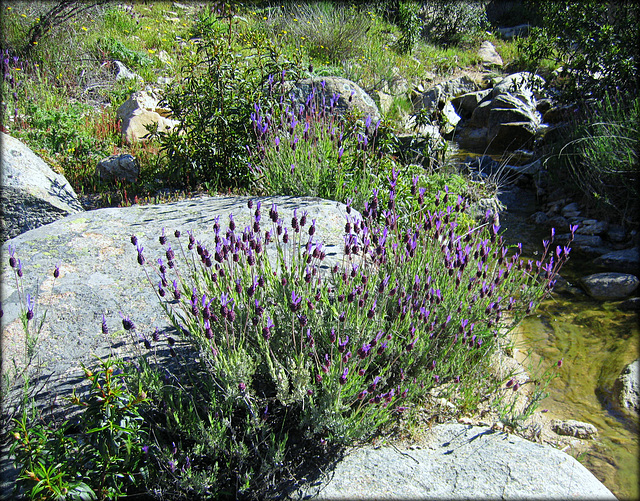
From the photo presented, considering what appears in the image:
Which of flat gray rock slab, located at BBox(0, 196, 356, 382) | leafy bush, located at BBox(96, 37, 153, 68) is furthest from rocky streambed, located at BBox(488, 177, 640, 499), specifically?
leafy bush, located at BBox(96, 37, 153, 68)

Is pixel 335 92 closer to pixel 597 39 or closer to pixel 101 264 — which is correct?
pixel 597 39

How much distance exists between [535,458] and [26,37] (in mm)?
9953

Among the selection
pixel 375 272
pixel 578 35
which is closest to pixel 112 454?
pixel 375 272

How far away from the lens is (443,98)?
10.8 m

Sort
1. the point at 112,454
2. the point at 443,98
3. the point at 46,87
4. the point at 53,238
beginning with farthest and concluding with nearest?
the point at 443,98 < the point at 46,87 < the point at 53,238 < the point at 112,454

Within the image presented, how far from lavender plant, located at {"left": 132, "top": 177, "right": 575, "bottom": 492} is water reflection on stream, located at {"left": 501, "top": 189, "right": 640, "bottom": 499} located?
0.86 m

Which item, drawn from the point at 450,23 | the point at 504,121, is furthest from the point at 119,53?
the point at 450,23

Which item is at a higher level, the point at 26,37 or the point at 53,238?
the point at 26,37

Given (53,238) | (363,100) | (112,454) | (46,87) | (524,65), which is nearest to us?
(112,454)

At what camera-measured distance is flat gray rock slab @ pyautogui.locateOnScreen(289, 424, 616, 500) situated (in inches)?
79.9

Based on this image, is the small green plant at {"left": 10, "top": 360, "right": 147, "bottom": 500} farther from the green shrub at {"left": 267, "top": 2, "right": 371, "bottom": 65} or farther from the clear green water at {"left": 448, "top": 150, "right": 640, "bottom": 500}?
the green shrub at {"left": 267, "top": 2, "right": 371, "bottom": 65}

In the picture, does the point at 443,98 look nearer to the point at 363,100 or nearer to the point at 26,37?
the point at 363,100

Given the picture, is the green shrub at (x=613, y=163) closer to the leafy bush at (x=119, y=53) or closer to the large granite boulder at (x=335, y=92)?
the large granite boulder at (x=335, y=92)

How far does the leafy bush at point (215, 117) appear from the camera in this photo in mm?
5086
